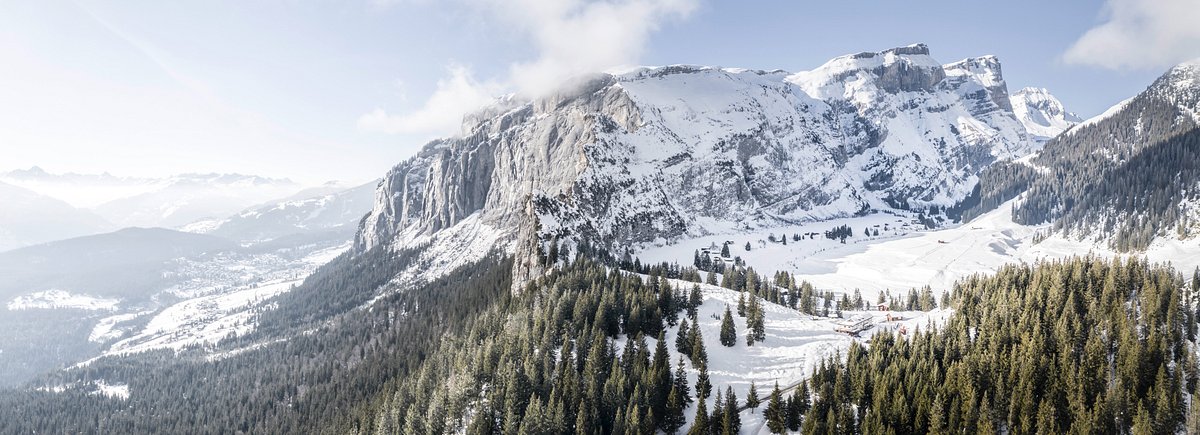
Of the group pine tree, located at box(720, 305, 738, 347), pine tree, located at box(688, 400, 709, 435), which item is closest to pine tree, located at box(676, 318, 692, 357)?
pine tree, located at box(720, 305, 738, 347)

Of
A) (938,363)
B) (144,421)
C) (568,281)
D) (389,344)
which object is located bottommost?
(144,421)

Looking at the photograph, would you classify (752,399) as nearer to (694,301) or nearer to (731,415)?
(731,415)

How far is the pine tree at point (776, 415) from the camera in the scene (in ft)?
247

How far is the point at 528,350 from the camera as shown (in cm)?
9800

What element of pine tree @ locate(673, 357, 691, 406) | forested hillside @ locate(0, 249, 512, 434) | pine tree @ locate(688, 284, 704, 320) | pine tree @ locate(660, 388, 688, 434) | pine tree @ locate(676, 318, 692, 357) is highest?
pine tree @ locate(688, 284, 704, 320)

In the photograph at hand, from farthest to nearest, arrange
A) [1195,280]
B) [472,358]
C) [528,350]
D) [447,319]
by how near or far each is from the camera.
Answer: [447,319], [472,358], [528,350], [1195,280]

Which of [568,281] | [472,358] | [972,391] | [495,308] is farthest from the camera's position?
[495,308]

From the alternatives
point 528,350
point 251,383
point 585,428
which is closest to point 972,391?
point 585,428

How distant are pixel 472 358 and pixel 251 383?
417ft

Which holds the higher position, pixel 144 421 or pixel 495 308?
pixel 495 308

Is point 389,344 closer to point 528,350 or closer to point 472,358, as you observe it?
point 472,358

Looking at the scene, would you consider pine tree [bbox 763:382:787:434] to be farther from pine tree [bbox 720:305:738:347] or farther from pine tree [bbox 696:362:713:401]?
pine tree [bbox 720:305:738:347]

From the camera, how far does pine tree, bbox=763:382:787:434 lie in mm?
75312

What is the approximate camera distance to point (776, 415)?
75875 millimetres
